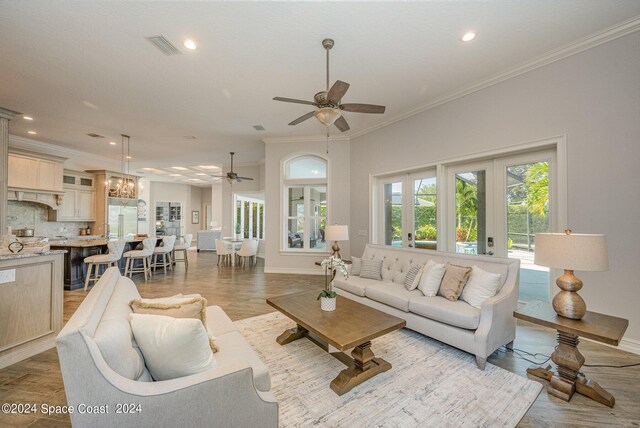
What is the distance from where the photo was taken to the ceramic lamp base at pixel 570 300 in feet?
6.88

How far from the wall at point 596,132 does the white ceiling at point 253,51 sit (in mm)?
353

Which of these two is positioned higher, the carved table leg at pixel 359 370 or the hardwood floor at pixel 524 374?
the carved table leg at pixel 359 370

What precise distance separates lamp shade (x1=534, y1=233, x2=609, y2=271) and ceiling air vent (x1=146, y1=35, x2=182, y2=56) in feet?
13.6

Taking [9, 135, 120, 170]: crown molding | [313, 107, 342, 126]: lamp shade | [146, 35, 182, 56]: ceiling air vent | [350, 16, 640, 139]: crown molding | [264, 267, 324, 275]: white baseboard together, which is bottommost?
[264, 267, 324, 275]: white baseboard

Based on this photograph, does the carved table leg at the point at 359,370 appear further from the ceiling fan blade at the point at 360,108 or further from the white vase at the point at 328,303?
the ceiling fan blade at the point at 360,108

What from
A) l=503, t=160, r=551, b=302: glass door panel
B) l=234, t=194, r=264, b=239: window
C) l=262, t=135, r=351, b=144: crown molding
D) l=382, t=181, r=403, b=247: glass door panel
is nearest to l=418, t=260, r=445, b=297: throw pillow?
l=503, t=160, r=551, b=302: glass door panel

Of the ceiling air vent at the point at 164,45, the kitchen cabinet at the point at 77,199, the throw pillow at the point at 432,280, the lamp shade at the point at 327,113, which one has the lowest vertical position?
the throw pillow at the point at 432,280

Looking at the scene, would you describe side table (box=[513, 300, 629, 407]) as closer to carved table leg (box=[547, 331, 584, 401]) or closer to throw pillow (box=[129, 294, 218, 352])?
carved table leg (box=[547, 331, 584, 401])

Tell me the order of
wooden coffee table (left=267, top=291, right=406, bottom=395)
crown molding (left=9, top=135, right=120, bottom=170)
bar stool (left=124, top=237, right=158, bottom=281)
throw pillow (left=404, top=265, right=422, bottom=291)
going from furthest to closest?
crown molding (left=9, top=135, right=120, bottom=170), bar stool (left=124, top=237, right=158, bottom=281), throw pillow (left=404, top=265, right=422, bottom=291), wooden coffee table (left=267, top=291, right=406, bottom=395)

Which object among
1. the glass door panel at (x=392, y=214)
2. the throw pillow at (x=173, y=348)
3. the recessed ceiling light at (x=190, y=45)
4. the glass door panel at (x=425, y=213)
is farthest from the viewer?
the glass door panel at (x=392, y=214)

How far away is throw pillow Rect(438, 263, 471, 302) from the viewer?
2.82 meters

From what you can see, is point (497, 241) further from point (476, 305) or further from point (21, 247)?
point (21, 247)

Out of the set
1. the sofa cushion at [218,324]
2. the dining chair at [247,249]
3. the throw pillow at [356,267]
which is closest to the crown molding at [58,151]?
the dining chair at [247,249]

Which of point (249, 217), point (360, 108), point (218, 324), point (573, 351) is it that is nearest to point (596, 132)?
Answer: point (573, 351)
